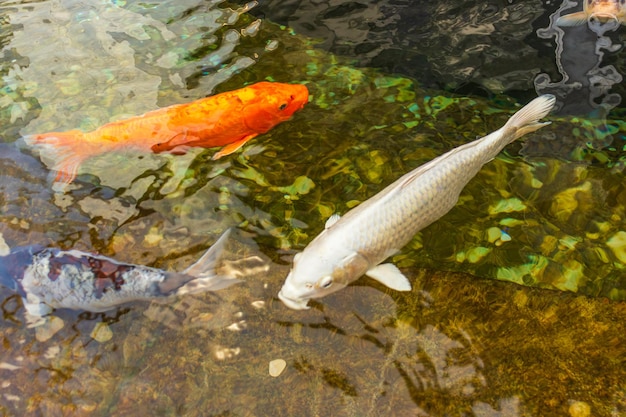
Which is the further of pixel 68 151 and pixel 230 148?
pixel 230 148

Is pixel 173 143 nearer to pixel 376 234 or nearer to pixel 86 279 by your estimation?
pixel 86 279

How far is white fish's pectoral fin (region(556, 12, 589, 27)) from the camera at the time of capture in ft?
18.5

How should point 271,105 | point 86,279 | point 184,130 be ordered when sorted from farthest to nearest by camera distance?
1. point 271,105
2. point 184,130
3. point 86,279

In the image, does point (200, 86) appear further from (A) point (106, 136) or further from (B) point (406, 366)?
(B) point (406, 366)

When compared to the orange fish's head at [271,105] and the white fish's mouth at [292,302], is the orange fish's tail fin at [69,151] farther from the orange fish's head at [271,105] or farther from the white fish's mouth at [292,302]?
the white fish's mouth at [292,302]

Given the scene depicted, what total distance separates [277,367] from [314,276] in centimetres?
70

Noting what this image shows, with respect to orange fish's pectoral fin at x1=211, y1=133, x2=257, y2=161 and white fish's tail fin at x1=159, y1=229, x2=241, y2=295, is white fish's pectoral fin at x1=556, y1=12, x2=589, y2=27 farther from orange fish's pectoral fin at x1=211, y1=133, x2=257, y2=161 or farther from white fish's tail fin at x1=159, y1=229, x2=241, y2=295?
white fish's tail fin at x1=159, y1=229, x2=241, y2=295

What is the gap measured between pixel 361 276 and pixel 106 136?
2.64 metres

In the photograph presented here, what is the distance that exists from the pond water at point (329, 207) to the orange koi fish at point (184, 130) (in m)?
0.20

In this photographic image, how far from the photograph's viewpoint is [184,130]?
4500 millimetres

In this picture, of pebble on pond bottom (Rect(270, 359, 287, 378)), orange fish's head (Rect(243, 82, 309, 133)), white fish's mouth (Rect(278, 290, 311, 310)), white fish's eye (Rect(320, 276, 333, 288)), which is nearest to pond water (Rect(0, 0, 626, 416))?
pebble on pond bottom (Rect(270, 359, 287, 378))

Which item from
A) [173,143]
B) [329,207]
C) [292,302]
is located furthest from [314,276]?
[173,143]

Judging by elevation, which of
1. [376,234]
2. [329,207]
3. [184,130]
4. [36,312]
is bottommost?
[329,207]

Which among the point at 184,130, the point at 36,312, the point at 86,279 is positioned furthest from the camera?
the point at 184,130
